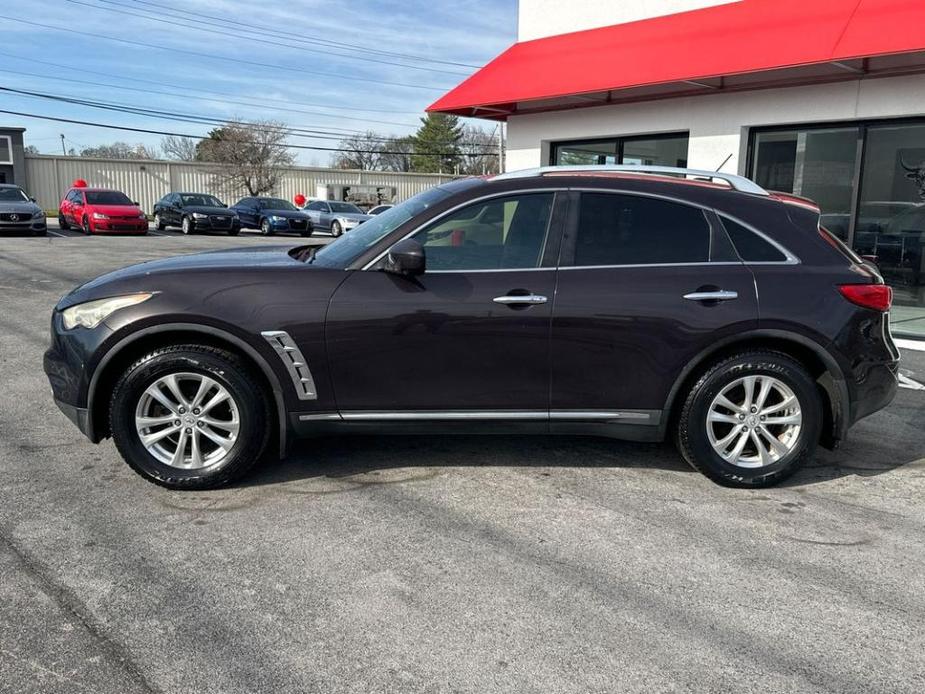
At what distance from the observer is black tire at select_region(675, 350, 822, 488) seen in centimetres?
427

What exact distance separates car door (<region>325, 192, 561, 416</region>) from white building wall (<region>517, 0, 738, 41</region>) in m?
7.89

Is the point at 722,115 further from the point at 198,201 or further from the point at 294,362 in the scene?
the point at 198,201

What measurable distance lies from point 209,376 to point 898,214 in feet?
28.6

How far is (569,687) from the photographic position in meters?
2.57

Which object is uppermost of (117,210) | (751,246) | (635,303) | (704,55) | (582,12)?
(582,12)

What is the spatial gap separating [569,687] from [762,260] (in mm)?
2774

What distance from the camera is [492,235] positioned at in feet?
14.1

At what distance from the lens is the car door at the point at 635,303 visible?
4188mm

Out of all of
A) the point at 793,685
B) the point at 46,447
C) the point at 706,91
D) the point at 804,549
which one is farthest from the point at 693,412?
the point at 706,91

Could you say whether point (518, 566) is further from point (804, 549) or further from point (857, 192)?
point (857, 192)

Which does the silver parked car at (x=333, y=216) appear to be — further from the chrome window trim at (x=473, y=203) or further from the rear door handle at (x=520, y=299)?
the rear door handle at (x=520, y=299)

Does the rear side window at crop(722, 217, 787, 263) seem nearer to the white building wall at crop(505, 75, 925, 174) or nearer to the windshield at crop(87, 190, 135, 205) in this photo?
the white building wall at crop(505, 75, 925, 174)

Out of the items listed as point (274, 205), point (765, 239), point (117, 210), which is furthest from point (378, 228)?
point (274, 205)

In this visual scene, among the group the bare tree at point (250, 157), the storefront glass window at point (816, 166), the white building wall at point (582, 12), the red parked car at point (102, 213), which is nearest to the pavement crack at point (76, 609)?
the storefront glass window at point (816, 166)
